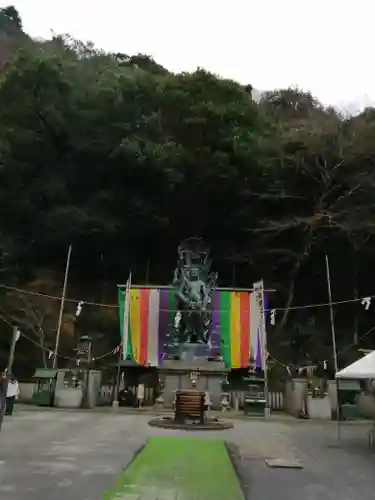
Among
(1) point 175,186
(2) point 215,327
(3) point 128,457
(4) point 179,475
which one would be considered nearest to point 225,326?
(2) point 215,327

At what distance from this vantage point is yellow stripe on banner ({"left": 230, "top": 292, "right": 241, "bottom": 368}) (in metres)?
23.8

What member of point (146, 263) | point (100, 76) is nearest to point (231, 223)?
point (146, 263)

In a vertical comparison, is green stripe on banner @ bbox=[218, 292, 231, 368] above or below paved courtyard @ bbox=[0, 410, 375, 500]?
above

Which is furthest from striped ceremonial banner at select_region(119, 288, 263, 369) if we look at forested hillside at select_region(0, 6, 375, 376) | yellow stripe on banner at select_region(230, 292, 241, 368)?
forested hillside at select_region(0, 6, 375, 376)

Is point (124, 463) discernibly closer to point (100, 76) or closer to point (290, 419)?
point (290, 419)

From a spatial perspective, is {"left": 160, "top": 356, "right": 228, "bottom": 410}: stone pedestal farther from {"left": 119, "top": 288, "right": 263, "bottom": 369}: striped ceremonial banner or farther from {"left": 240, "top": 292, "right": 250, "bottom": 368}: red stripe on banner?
{"left": 240, "top": 292, "right": 250, "bottom": 368}: red stripe on banner

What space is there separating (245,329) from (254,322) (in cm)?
46

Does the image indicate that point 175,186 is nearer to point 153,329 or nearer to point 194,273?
point 194,273

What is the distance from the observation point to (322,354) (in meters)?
27.8

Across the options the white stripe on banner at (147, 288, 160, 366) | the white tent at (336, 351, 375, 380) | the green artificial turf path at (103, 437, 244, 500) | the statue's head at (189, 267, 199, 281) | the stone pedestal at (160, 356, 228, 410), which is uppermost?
the statue's head at (189, 267, 199, 281)

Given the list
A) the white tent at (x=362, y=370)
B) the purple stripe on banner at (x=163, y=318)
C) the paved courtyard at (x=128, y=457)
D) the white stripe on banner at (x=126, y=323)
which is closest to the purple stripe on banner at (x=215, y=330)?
the purple stripe on banner at (x=163, y=318)

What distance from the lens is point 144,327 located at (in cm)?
2409

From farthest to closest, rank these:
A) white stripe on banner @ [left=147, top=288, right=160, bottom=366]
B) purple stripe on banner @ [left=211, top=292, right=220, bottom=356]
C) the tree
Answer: the tree
purple stripe on banner @ [left=211, top=292, right=220, bottom=356]
white stripe on banner @ [left=147, top=288, right=160, bottom=366]

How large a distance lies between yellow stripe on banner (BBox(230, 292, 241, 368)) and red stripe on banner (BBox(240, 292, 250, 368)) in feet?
0.39
